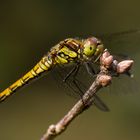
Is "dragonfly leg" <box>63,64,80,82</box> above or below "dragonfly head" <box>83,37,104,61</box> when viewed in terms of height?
below

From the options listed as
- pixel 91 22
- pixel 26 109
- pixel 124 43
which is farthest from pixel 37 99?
pixel 124 43

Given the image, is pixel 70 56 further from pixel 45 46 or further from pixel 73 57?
pixel 45 46

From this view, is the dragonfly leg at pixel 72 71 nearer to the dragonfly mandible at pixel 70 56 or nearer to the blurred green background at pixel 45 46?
the dragonfly mandible at pixel 70 56

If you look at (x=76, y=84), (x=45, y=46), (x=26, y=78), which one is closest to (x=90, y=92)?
(x=76, y=84)

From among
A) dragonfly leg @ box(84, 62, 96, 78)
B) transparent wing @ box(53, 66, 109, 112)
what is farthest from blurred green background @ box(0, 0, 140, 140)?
dragonfly leg @ box(84, 62, 96, 78)

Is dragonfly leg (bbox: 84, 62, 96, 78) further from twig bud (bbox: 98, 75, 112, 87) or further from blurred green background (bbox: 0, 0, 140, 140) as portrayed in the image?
blurred green background (bbox: 0, 0, 140, 140)

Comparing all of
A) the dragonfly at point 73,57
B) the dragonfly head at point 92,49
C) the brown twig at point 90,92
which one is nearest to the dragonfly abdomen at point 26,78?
the dragonfly at point 73,57
